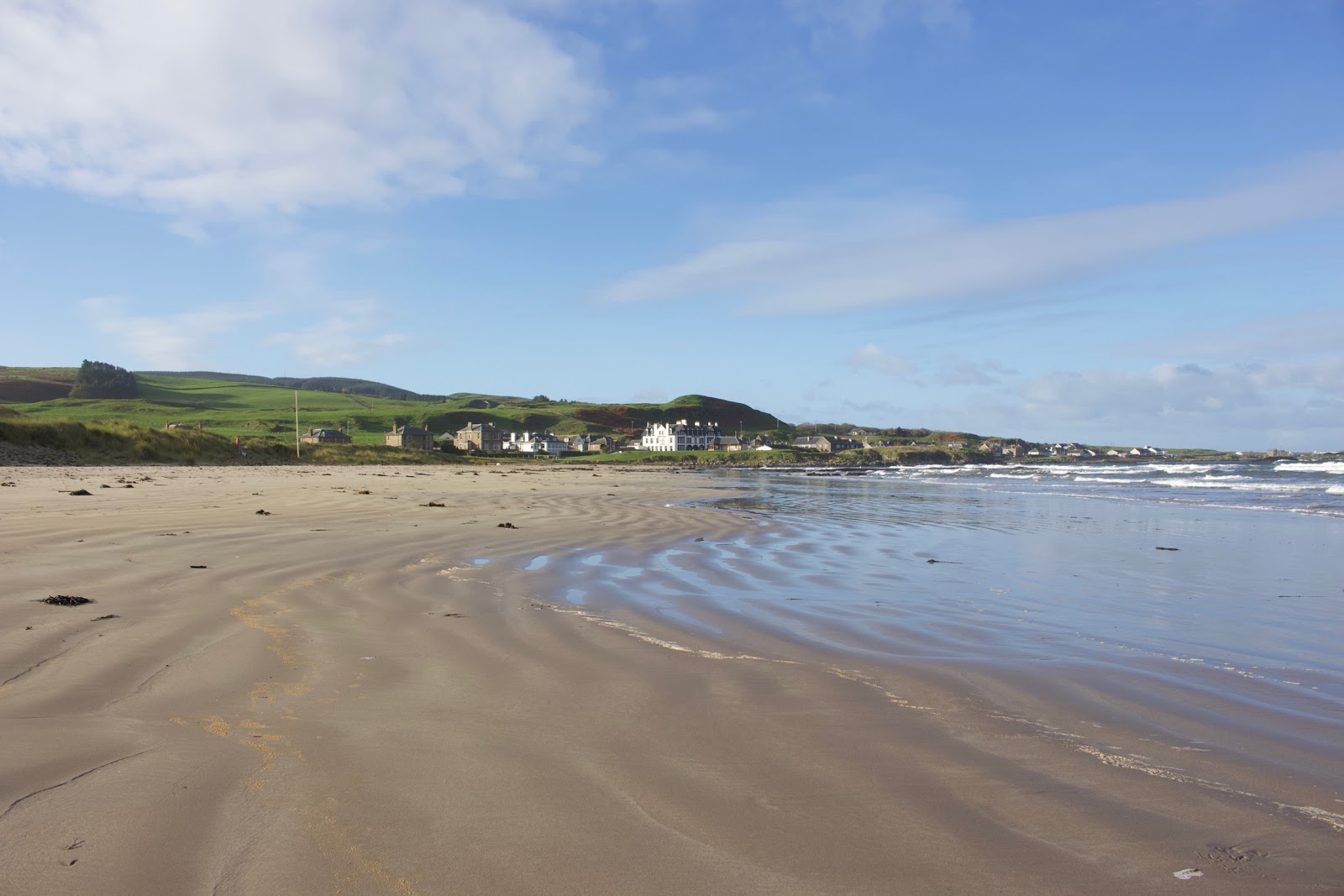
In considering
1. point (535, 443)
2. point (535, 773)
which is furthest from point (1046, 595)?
point (535, 443)

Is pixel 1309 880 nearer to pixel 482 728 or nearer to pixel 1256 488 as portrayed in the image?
pixel 482 728

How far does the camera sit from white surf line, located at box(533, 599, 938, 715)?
14.4ft

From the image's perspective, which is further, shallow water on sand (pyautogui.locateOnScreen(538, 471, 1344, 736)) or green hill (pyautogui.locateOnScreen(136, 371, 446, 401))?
green hill (pyautogui.locateOnScreen(136, 371, 446, 401))

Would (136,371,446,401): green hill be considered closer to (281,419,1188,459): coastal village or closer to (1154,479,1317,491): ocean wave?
(281,419,1188,459): coastal village

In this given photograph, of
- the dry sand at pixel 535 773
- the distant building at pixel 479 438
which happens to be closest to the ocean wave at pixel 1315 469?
the dry sand at pixel 535 773

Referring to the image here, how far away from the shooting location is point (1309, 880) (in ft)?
8.00

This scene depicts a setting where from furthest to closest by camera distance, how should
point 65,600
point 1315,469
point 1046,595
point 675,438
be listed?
point 675,438 < point 1315,469 < point 1046,595 < point 65,600

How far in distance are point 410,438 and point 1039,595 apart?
310ft

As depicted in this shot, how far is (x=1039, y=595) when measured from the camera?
8133mm

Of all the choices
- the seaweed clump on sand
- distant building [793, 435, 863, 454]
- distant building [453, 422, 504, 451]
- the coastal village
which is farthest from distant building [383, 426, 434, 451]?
the seaweed clump on sand

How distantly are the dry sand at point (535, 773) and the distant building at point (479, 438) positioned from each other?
355 ft

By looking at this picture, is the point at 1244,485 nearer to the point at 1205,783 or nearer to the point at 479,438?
the point at 1205,783

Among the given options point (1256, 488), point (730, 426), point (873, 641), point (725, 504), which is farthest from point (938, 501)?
point (730, 426)

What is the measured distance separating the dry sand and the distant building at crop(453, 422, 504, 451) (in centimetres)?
10829
